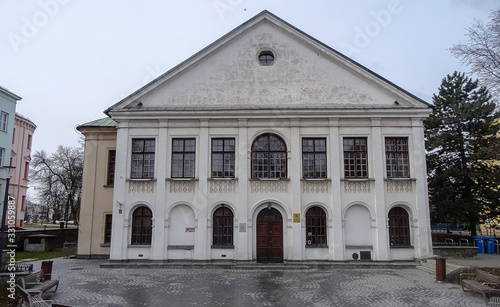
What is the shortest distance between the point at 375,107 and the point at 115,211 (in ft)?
52.1

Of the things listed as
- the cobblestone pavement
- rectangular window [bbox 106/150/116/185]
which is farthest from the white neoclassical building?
rectangular window [bbox 106/150/116/185]

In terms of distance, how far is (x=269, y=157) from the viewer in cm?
2131

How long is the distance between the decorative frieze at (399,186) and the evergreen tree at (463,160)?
827cm

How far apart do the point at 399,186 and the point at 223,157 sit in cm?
1003

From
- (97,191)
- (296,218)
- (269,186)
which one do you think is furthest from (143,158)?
(296,218)

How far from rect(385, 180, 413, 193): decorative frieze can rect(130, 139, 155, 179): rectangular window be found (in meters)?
13.4

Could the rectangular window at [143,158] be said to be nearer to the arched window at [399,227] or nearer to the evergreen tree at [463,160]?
the arched window at [399,227]

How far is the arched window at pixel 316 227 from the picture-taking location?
20422mm

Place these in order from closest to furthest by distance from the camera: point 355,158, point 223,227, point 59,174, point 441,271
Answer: point 441,271 < point 223,227 < point 355,158 < point 59,174

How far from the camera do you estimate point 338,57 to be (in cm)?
2158

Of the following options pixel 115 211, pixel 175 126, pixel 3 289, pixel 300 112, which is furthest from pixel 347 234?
pixel 3 289

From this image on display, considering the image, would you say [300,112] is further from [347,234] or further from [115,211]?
[115,211]

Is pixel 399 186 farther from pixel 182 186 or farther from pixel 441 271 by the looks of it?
pixel 182 186

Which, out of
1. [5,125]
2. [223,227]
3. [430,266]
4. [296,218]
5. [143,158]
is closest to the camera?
[430,266]
